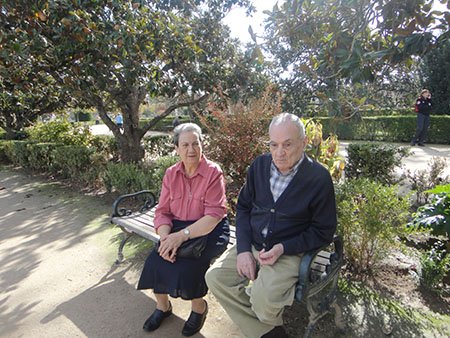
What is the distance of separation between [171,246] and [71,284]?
62.2 inches

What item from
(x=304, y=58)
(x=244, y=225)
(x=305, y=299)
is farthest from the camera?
(x=304, y=58)

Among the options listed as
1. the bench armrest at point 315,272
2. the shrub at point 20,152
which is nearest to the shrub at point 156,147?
the shrub at point 20,152

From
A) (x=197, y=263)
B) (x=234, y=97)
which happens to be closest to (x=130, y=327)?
(x=197, y=263)

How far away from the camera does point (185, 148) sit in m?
2.54

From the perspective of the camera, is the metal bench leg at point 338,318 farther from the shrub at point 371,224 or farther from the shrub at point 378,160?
the shrub at point 378,160

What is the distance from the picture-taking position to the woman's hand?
2340 mm

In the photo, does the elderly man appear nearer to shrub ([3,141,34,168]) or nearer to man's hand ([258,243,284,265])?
man's hand ([258,243,284,265])

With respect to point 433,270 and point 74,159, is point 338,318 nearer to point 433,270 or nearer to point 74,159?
point 433,270

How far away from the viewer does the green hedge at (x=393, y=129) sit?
12.2 meters

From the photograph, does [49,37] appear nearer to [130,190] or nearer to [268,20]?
[130,190]

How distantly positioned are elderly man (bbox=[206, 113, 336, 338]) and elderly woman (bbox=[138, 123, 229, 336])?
10.2 inches

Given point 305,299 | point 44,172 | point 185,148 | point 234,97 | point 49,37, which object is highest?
point 49,37

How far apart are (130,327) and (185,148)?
1520 mm

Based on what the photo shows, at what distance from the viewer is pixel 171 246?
7.67ft
